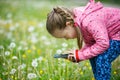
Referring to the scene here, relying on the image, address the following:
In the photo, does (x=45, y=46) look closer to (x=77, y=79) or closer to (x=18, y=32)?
(x=18, y=32)

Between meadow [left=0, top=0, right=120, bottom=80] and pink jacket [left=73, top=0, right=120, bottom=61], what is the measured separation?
734 mm

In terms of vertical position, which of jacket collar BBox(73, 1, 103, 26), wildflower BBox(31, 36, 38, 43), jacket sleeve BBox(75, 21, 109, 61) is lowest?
wildflower BBox(31, 36, 38, 43)

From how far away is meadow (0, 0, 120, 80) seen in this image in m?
4.51

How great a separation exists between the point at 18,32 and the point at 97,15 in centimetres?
385

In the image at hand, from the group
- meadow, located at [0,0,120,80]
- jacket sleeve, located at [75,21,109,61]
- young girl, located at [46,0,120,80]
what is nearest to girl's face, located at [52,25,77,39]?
young girl, located at [46,0,120,80]

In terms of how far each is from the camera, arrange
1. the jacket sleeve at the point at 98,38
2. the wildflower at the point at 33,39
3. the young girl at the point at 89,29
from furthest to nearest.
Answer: the wildflower at the point at 33,39 < the young girl at the point at 89,29 < the jacket sleeve at the point at 98,38

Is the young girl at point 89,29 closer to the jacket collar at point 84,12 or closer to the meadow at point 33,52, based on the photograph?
the jacket collar at point 84,12

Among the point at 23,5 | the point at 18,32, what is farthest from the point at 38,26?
the point at 23,5

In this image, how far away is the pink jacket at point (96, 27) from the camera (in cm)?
359

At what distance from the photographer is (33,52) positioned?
19.1ft

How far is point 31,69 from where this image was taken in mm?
4758

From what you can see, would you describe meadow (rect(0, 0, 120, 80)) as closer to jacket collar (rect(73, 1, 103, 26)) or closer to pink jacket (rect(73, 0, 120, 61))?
pink jacket (rect(73, 0, 120, 61))

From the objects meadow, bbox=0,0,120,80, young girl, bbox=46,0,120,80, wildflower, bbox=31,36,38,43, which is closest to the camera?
young girl, bbox=46,0,120,80

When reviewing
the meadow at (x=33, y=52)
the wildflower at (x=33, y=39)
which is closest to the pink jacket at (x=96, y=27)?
the meadow at (x=33, y=52)
